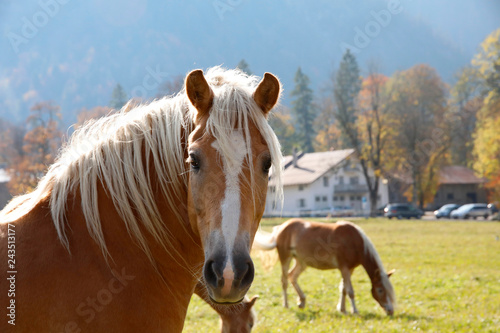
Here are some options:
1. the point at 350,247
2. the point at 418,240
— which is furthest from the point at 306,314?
the point at 418,240

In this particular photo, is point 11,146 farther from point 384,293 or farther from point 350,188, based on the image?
point 350,188

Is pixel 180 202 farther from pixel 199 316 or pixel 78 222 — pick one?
pixel 199 316

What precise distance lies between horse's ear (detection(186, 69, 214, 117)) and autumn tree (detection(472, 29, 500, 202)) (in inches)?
1481

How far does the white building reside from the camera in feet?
178

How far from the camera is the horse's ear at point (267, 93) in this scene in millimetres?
2357

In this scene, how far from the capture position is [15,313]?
1906 millimetres

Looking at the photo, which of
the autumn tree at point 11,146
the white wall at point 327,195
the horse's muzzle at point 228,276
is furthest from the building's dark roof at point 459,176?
the horse's muzzle at point 228,276

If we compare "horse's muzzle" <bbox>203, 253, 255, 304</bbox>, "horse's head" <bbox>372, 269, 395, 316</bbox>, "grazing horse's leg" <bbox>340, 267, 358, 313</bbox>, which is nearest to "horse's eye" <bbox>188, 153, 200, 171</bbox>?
"horse's muzzle" <bbox>203, 253, 255, 304</bbox>

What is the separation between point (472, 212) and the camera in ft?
128

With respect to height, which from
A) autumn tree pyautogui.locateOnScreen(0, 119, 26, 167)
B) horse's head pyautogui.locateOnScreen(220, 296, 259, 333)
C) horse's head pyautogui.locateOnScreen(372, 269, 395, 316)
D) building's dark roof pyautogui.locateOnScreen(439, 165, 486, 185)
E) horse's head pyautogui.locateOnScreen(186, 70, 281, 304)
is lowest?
horse's head pyautogui.locateOnScreen(372, 269, 395, 316)

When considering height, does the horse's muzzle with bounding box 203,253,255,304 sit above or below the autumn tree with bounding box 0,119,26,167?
below

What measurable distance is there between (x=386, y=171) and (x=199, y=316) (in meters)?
40.0

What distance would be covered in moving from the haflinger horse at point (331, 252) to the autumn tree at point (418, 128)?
1260 inches

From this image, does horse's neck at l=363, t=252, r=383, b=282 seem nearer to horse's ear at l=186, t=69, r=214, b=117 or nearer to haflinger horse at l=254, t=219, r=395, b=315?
haflinger horse at l=254, t=219, r=395, b=315
